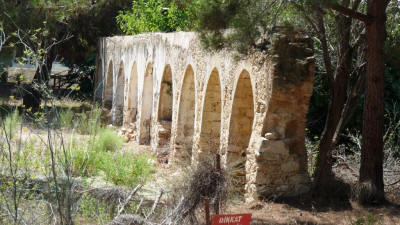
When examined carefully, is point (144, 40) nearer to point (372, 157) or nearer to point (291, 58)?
point (291, 58)

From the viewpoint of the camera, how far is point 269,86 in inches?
309

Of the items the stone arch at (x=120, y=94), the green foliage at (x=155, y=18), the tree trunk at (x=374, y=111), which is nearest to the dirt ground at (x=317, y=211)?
the tree trunk at (x=374, y=111)

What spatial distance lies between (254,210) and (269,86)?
163 cm

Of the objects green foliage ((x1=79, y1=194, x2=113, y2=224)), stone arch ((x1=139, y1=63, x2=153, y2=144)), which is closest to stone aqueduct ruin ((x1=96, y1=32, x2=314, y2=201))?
stone arch ((x1=139, y1=63, x2=153, y2=144))

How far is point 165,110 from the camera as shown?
13.8m

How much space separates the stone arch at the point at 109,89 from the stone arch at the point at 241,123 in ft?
38.7

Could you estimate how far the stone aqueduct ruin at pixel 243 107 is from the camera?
7.92 meters

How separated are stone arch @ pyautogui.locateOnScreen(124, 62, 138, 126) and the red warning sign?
12.5 m

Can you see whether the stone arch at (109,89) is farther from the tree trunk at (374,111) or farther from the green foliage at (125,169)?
the tree trunk at (374,111)

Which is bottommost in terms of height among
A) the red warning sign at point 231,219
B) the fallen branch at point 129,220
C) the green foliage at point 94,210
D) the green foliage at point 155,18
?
the green foliage at point 94,210

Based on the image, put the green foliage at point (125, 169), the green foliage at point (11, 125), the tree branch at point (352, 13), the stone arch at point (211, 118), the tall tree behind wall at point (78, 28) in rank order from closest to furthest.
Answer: the green foliage at point (11, 125)
the tree branch at point (352, 13)
the green foliage at point (125, 169)
the stone arch at point (211, 118)
the tall tree behind wall at point (78, 28)

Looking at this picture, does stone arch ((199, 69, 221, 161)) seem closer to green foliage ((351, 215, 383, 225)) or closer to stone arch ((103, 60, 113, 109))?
green foliage ((351, 215, 383, 225))

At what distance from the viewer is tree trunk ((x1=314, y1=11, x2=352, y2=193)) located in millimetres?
8062

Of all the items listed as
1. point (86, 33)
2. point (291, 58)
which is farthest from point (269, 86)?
point (86, 33)
